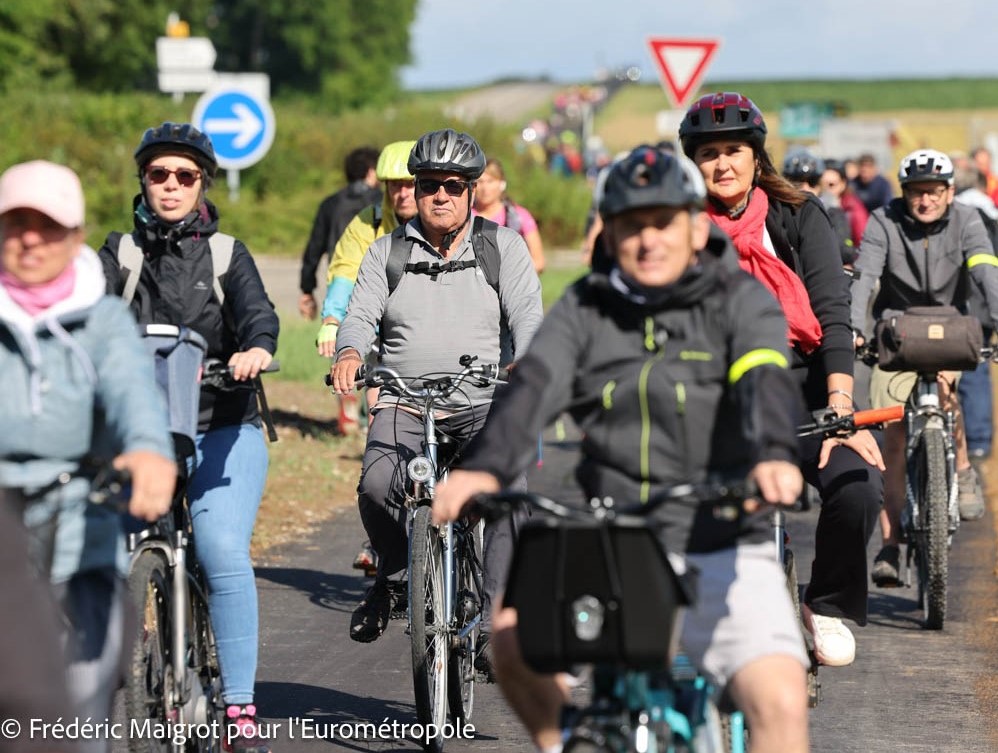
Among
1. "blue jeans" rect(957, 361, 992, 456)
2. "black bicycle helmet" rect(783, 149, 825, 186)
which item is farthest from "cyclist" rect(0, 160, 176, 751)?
"blue jeans" rect(957, 361, 992, 456)

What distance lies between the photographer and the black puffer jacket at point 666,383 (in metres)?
4.75

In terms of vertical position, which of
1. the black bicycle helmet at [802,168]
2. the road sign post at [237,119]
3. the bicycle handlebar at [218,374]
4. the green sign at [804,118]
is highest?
the green sign at [804,118]

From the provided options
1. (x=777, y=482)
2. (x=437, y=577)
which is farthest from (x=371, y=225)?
(x=777, y=482)

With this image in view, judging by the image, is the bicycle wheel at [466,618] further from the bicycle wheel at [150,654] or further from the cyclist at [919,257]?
the cyclist at [919,257]

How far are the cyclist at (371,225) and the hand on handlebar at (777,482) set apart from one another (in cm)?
428

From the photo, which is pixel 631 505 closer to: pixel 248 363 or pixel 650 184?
pixel 650 184

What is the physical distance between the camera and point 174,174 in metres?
6.45

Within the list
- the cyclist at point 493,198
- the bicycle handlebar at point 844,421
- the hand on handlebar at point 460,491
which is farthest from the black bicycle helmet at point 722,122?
the cyclist at point 493,198

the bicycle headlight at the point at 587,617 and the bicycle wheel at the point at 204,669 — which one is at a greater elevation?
the bicycle headlight at the point at 587,617

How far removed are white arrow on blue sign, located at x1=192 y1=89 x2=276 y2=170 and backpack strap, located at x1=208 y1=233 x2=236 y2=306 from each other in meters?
10.7

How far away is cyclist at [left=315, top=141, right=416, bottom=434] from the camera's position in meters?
9.44

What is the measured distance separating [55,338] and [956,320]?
6104mm

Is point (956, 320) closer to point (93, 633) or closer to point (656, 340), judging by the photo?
point (656, 340)

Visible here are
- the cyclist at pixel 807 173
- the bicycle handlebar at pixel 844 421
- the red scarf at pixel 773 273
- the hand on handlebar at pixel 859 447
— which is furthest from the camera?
the cyclist at pixel 807 173
